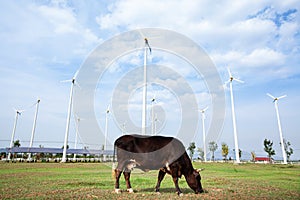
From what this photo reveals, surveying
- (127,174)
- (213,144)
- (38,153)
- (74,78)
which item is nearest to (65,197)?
(127,174)

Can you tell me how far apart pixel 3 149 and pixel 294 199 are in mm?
98155

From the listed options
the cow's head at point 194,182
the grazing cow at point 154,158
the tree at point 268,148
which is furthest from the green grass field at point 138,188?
the tree at point 268,148

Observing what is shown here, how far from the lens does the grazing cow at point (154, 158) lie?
11.2 metres

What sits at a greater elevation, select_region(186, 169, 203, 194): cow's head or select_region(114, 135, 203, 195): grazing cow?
select_region(114, 135, 203, 195): grazing cow

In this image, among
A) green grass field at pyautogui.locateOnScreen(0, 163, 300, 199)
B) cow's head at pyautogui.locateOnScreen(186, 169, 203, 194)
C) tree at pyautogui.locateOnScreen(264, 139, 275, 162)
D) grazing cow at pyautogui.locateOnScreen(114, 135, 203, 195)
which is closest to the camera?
green grass field at pyautogui.locateOnScreen(0, 163, 300, 199)

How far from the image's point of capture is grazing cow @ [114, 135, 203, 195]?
36.9 ft

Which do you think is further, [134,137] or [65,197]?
[134,137]

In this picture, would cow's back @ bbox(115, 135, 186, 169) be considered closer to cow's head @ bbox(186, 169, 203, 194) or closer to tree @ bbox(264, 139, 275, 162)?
cow's head @ bbox(186, 169, 203, 194)

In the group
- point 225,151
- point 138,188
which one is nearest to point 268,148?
point 225,151

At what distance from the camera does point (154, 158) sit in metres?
11.2

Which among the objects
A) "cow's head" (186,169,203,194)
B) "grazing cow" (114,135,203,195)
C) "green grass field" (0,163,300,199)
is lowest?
"green grass field" (0,163,300,199)

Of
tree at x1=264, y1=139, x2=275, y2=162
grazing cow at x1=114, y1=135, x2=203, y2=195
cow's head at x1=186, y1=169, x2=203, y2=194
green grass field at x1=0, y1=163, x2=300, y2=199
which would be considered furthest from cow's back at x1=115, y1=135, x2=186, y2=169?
tree at x1=264, y1=139, x2=275, y2=162

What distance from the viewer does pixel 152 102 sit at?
50.2 metres

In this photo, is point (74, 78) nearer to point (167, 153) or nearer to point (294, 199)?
point (167, 153)
